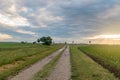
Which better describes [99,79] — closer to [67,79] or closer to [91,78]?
[91,78]

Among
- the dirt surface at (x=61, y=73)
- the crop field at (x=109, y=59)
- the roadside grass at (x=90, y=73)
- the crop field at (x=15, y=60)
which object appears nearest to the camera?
the dirt surface at (x=61, y=73)

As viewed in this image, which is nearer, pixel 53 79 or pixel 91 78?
pixel 53 79

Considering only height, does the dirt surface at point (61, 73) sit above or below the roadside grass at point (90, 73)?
above

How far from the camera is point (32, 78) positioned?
17.3 m

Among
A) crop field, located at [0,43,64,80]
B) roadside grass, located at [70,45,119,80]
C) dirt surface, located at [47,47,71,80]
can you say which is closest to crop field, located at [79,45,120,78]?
roadside grass, located at [70,45,119,80]

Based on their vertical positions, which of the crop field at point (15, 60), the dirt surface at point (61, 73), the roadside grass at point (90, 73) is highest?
the crop field at point (15, 60)

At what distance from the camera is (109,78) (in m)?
18.2

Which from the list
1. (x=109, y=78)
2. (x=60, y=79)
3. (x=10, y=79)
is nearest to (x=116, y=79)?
(x=109, y=78)

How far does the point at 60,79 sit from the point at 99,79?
2.93 metres

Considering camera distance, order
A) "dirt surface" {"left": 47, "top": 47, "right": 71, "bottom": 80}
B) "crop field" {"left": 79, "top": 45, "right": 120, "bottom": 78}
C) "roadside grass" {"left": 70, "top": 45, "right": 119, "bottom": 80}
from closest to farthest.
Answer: "dirt surface" {"left": 47, "top": 47, "right": 71, "bottom": 80}, "roadside grass" {"left": 70, "top": 45, "right": 119, "bottom": 80}, "crop field" {"left": 79, "top": 45, "right": 120, "bottom": 78}

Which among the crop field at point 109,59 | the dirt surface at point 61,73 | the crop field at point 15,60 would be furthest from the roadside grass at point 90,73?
the crop field at point 15,60

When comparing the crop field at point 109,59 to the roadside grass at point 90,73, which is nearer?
the roadside grass at point 90,73

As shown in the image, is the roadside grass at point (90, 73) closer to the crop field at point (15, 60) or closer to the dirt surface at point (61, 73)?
the dirt surface at point (61, 73)

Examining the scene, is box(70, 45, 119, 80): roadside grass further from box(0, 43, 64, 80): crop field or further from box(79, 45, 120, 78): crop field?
box(0, 43, 64, 80): crop field
